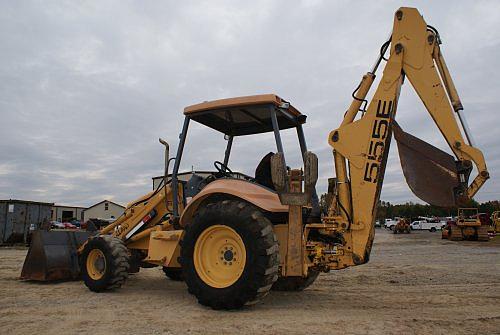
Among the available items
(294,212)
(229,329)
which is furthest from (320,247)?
(229,329)

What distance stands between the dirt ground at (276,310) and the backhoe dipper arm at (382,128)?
888 mm

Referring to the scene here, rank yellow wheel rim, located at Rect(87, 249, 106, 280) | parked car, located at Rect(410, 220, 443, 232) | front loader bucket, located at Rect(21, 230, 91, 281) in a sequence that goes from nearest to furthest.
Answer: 1. yellow wheel rim, located at Rect(87, 249, 106, 280)
2. front loader bucket, located at Rect(21, 230, 91, 281)
3. parked car, located at Rect(410, 220, 443, 232)

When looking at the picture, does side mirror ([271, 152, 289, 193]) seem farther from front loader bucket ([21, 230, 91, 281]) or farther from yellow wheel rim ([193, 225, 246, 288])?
front loader bucket ([21, 230, 91, 281])

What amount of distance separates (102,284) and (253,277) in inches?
114

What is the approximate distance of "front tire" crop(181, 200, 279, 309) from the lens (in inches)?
194

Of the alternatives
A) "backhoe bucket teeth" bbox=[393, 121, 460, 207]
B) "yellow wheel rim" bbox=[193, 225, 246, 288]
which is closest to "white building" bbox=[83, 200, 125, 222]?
"yellow wheel rim" bbox=[193, 225, 246, 288]

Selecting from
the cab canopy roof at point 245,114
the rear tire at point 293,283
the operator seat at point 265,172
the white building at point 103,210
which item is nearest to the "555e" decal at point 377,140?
the cab canopy roof at point 245,114

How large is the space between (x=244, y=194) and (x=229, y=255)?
0.80m

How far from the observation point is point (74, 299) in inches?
238

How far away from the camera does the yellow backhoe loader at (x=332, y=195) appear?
5090 millimetres

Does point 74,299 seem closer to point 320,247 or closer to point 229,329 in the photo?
point 229,329

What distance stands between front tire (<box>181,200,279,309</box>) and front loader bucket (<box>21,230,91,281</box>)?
3.48 metres

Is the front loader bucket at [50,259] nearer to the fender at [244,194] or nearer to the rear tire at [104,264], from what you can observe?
the rear tire at [104,264]

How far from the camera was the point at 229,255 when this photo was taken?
5344 millimetres
